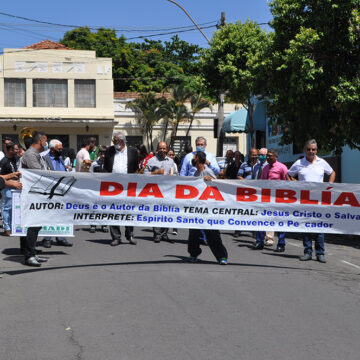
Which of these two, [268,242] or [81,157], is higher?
[81,157]

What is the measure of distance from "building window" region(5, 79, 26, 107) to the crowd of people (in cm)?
2618

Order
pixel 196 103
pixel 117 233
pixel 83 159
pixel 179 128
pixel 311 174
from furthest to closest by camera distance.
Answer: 1. pixel 179 128
2. pixel 196 103
3. pixel 83 159
4. pixel 117 233
5. pixel 311 174

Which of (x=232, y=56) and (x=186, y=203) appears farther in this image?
(x=232, y=56)

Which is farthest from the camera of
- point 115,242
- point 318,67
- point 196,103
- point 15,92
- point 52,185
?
point 196,103

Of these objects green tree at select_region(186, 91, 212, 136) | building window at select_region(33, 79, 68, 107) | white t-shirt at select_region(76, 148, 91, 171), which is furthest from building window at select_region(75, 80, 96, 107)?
white t-shirt at select_region(76, 148, 91, 171)

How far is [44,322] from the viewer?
5.59m

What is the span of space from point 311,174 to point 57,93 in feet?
104

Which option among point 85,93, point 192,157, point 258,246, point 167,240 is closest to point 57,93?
point 85,93

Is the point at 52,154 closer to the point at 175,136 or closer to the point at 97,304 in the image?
the point at 97,304

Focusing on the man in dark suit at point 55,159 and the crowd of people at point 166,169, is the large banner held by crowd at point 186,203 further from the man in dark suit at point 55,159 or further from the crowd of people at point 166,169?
the man in dark suit at point 55,159

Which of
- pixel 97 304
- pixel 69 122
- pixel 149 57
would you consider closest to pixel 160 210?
pixel 97 304

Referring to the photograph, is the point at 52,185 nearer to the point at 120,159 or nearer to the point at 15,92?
the point at 120,159

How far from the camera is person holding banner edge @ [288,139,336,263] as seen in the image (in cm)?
961

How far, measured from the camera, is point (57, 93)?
3944cm
